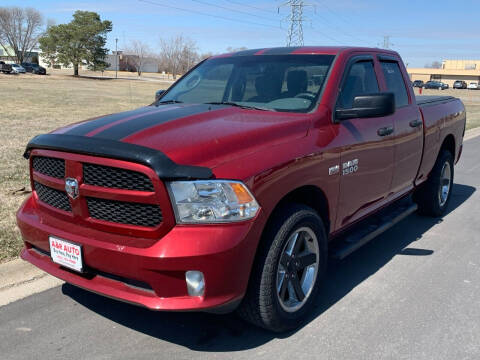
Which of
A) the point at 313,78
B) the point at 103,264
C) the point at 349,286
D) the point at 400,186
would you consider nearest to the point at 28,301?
the point at 103,264

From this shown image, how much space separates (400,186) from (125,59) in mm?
119964

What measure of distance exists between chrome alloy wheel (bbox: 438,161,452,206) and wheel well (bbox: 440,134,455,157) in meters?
0.22

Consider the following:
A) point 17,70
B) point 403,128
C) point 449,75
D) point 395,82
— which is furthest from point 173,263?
point 449,75

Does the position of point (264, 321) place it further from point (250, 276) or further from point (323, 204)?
point (323, 204)

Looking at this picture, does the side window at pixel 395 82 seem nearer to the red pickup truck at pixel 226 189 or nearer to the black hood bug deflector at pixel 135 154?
the red pickup truck at pixel 226 189

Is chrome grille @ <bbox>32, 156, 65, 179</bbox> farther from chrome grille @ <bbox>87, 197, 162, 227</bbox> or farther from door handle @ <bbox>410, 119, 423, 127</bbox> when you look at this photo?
door handle @ <bbox>410, 119, 423, 127</bbox>

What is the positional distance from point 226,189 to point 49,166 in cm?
125

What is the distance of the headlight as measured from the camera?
2646 millimetres

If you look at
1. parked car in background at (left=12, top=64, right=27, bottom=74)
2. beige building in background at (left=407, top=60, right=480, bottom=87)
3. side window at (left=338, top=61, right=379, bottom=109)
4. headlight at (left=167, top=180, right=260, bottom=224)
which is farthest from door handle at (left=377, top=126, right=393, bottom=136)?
beige building in background at (left=407, top=60, right=480, bottom=87)

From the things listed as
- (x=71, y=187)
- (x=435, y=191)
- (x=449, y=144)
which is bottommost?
(x=435, y=191)

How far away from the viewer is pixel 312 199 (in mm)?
3508

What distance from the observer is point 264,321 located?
3062mm

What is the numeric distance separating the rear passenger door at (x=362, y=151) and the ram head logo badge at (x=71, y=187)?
187 centimetres

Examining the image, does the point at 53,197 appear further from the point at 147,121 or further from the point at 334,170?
the point at 334,170
